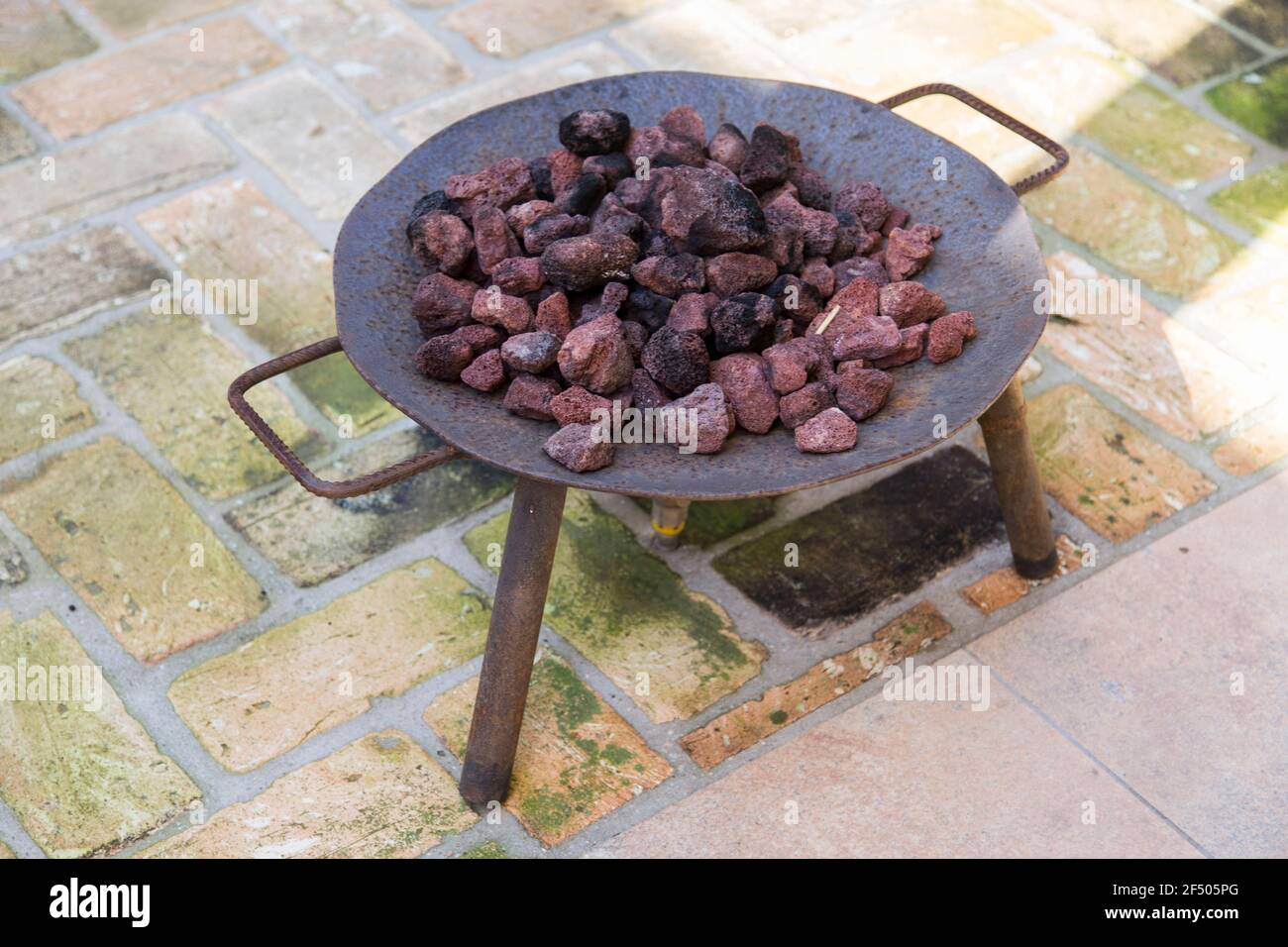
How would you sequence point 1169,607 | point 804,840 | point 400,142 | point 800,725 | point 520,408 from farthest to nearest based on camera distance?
point 400,142
point 1169,607
point 800,725
point 804,840
point 520,408

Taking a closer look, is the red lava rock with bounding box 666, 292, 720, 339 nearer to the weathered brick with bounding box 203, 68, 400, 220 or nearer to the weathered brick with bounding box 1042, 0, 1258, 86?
the weathered brick with bounding box 203, 68, 400, 220

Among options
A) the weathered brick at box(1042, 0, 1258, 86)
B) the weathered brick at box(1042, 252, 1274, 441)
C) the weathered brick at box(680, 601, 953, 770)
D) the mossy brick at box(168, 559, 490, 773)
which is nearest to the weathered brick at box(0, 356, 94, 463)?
the mossy brick at box(168, 559, 490, 773)

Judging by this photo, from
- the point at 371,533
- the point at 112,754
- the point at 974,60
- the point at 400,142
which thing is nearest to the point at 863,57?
the point at 974,60

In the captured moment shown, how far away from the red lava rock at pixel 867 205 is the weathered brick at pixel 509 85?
4.45 ft

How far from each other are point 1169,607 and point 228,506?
5.43 feet

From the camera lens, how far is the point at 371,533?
2604mm

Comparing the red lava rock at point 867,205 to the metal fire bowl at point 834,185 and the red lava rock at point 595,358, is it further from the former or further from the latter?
the red lava rock at point 595,358

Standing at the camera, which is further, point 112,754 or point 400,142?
point 400,142

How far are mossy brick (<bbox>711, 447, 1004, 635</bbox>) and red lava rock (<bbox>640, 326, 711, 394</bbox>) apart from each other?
62 cm

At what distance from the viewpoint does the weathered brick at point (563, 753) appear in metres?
2.19

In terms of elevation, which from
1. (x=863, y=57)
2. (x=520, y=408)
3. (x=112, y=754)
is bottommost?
(x=112, y=754)

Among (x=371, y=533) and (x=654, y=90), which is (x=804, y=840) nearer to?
(x=371, y=533)

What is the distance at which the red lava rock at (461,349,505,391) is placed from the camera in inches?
78.7

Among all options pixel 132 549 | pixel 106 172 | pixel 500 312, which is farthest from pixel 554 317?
pixel 106 172
